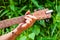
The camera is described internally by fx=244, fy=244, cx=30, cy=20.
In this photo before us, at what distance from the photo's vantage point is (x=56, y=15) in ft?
7.91

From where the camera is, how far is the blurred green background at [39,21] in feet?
7.89

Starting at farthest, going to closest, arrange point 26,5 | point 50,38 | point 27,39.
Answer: point 26,5
point 50,38
point 27,39

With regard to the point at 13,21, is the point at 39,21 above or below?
below

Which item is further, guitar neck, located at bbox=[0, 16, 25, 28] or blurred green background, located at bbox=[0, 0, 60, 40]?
blurred green background, located at bbox=[0, 0, 60, 40]

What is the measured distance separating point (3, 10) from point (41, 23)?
435mm

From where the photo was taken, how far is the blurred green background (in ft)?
7.89

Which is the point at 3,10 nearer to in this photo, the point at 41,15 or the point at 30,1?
the point at 30,1

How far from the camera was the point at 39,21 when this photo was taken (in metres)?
2.47

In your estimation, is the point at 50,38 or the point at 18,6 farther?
the point at 18,6

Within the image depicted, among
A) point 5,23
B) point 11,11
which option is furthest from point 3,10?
point 5,23

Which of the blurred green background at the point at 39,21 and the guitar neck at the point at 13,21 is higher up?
the guitar neck at the point at 13,21

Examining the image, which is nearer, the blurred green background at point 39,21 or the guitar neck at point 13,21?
the guitar neck at point 13,21

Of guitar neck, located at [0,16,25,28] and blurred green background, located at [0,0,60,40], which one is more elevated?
guitar neck, located at [0,16,25,28]

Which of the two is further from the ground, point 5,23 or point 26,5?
point 5,23
